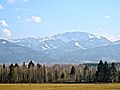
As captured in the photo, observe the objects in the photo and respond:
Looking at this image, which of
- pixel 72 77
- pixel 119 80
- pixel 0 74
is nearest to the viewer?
pixel 119 80

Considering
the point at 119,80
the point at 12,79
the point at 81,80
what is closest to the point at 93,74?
the point at 81,80

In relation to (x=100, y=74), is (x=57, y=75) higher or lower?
lower

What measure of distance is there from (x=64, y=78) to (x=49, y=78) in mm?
7756

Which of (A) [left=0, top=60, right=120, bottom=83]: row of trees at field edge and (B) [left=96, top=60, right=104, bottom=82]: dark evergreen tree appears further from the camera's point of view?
(B) [left=96, top=60, right=104, bottom=82]: dark evergreen tree

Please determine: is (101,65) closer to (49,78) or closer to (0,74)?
(49,78)

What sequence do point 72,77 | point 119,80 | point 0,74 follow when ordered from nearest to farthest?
point 119,80 < point 0,74 < point 72,77

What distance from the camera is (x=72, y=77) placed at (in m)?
171

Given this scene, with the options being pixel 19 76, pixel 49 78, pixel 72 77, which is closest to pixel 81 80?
pixel 72 77

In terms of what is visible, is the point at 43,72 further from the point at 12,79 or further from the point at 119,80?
the point at 119,80

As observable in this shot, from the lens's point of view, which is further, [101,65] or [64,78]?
[64,78]

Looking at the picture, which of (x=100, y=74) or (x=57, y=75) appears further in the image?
(x=57, y=75)

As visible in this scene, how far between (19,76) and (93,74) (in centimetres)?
3720

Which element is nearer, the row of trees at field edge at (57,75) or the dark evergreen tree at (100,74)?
the row of trees at field edge at (57,75)

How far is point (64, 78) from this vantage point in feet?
542
